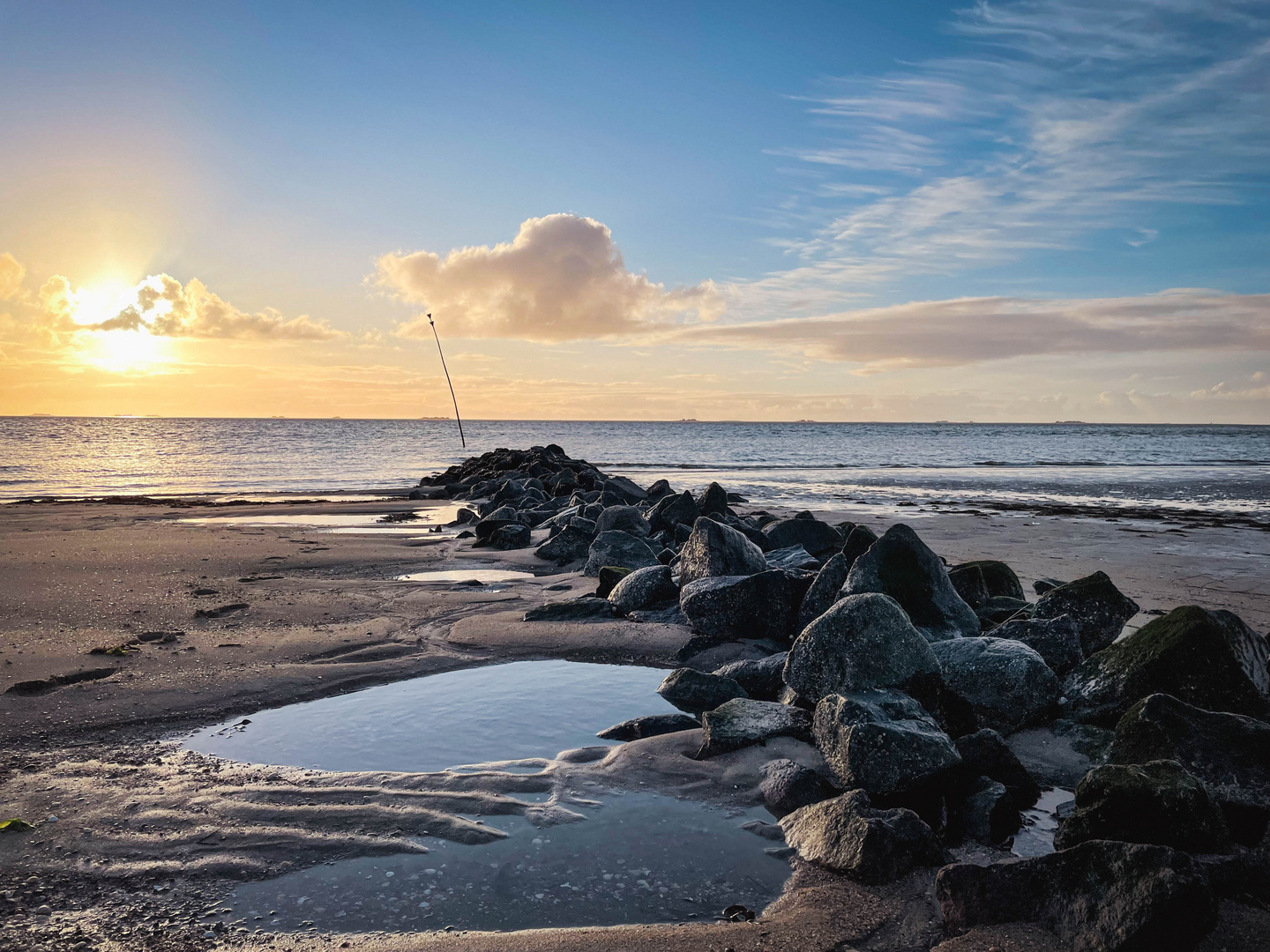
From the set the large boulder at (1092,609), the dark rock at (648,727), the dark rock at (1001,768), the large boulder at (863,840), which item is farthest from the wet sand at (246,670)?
the large boulder at (1092,609)

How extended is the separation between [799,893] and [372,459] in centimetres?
4003

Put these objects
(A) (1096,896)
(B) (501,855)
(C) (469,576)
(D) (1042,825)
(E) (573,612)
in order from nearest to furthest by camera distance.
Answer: (A) (1096,896)
(B) (501,855)
(D) (1042,825)
(E) (573,612)
(C) (469,576)

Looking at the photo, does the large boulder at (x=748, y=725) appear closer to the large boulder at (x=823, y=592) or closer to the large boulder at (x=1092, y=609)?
the large boulder at (x=823, y=592)

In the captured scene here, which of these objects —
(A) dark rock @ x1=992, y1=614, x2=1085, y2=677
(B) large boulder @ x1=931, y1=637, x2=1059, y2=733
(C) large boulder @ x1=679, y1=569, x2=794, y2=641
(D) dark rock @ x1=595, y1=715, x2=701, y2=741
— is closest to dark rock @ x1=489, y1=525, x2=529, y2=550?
(C) large boulder @ x1=679, y1=569, x2=794, y2=641

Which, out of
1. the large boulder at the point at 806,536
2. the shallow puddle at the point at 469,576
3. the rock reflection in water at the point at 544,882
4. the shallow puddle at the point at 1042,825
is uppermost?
the large boulder at the point at 806,536

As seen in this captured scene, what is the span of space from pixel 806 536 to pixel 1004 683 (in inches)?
182

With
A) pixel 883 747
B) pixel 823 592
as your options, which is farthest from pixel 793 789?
pixel 823 592

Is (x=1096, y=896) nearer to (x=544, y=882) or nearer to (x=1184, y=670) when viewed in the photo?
(x=544, y=882)

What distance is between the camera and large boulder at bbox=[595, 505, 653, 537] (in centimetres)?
944

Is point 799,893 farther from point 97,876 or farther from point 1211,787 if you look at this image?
point 97,876

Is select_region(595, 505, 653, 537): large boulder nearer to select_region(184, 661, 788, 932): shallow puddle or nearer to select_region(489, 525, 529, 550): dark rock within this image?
select_region(489, 525, 529, 550): dark rock

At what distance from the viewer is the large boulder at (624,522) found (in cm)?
944

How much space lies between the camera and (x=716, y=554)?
6.49 metres

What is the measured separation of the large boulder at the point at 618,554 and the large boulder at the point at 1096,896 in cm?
548
